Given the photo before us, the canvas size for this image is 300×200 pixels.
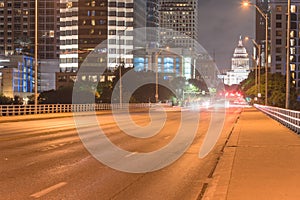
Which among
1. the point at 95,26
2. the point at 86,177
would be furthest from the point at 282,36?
the point at 86,177

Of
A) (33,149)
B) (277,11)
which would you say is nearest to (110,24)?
(277,11)

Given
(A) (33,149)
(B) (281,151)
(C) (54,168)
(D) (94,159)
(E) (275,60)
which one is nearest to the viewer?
(C) (54,168)

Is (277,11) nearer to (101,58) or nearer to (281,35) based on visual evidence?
(281,35)

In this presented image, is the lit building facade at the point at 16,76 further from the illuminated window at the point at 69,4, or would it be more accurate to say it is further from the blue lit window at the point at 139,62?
the blue lit window at the point at 139,62

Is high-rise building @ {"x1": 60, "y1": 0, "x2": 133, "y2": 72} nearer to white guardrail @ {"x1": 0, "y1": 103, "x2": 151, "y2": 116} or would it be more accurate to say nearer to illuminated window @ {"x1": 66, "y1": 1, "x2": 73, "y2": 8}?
illuminated window @ {"x1": 66, "y1": 1, "x2": 73, "y2": 8}

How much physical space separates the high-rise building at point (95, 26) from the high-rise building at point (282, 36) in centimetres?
4847

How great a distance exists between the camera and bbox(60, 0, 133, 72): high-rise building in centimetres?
17188

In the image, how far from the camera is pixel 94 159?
605 inches

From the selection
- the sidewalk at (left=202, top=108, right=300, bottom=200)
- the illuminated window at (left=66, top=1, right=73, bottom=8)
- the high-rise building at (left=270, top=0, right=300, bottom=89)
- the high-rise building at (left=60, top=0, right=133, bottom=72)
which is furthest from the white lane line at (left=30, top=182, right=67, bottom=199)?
the illuminated window at (left=66, top=1, right=73, bottom=8)

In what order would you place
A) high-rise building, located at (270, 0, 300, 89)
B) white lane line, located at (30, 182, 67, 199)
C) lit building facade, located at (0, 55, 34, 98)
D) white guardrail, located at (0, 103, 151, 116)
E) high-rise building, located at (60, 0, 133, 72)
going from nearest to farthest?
1. white lane line, located at (30, 182, 67, 199)
2. white guardrail, located at (0, 103, 151, 116)
3. lit building facade, located at (0, 55, 34, 98)
4. high-rise building, located at (270, 0, 300, 89)
5. high-rise building, located at (60, 0, 133, 72)

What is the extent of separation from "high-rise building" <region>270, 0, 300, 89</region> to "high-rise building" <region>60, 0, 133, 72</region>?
4847 centimetres

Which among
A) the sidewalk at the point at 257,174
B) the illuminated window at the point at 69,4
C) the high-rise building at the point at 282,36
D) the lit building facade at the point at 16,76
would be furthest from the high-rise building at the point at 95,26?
the sidewalk at the point at 257,174

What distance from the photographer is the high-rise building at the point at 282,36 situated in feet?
525

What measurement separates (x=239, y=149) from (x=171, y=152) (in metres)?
2.36
